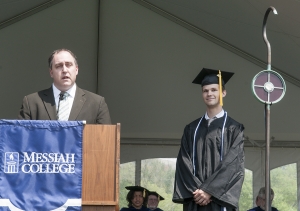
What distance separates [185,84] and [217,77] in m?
4.77

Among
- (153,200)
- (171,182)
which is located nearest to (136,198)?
(153,200)

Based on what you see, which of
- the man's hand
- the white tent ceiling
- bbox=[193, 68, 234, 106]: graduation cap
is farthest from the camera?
the white tent ceiling

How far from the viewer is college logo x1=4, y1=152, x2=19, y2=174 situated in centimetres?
338

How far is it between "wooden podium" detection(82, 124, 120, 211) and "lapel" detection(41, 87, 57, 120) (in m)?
0.50

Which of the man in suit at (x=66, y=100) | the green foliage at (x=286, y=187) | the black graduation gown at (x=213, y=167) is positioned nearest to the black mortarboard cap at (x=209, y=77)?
the black graduation gown at (x=213, y=167)

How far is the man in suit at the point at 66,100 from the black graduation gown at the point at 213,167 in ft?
2.83

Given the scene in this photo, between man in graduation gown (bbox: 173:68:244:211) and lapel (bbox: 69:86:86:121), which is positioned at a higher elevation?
lapel (bbox: 69:86:86:121)

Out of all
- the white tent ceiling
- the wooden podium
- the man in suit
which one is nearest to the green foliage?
the white tent ceiling

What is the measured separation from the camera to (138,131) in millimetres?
9352

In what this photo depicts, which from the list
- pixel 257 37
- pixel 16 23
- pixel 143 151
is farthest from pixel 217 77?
pixel 16 23

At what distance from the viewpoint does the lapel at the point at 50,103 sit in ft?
12.5

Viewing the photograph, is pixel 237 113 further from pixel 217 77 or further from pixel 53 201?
pixel 53 201

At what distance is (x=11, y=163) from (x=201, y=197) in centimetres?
146

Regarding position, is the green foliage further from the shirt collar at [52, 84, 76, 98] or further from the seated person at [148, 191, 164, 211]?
the shirt collar at [52, 84, 76, 98]
